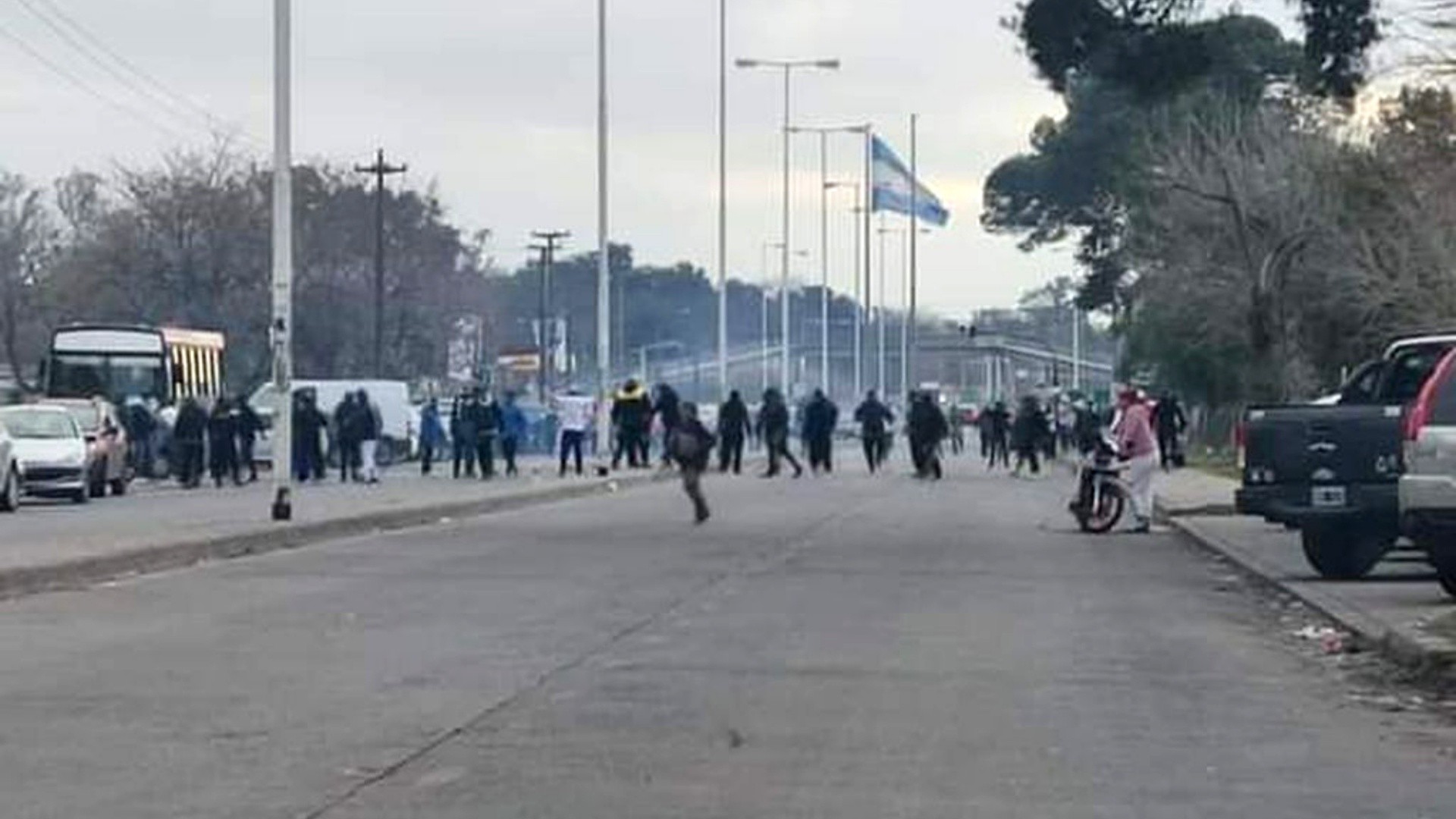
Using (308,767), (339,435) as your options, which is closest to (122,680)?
(308,767)

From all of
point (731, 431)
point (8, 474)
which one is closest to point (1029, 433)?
point (731, 431)

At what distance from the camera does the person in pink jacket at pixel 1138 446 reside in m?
33.4

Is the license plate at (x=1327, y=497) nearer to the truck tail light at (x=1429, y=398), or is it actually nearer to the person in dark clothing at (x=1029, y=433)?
the truck tail light at (x=1429, y=398)

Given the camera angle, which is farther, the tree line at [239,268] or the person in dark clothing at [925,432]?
the tree line at [239,268]

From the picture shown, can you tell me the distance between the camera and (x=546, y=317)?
112 m

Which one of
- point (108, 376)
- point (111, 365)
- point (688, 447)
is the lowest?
point (688, 447)

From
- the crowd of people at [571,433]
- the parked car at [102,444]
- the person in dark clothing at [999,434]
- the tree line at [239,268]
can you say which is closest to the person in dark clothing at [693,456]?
the crowd of people at [571,433]

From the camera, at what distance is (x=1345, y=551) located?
966 inches

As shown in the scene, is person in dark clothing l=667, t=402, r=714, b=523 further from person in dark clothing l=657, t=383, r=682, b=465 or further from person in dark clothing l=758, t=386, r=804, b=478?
person in dark clothing l=758, t=386, r=804, b=478

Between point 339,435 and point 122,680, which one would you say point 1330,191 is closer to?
point 339,435

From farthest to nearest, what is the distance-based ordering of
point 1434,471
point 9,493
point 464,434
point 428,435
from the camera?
point 428,435
point 464,434
point 9,493
point 1434,471

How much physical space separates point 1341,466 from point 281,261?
13660 mm

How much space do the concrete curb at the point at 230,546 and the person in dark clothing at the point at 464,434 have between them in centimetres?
824

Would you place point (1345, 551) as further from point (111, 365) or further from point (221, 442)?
point (111, 365)
